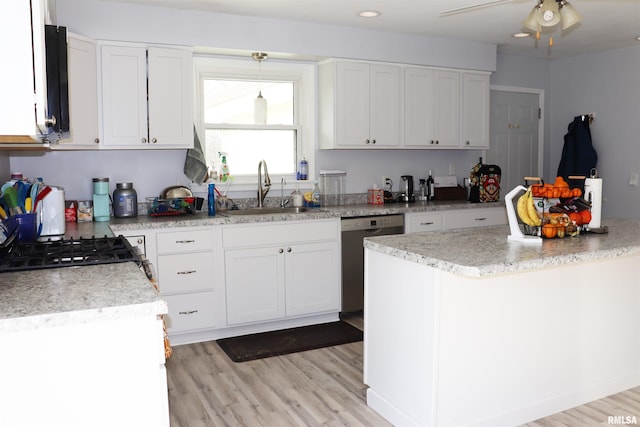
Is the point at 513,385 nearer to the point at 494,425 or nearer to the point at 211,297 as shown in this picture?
the point at 494,425

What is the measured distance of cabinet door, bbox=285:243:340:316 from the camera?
13.6 feet

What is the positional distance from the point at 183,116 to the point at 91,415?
9.12 feet

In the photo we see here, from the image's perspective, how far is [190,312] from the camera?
3.84 meters

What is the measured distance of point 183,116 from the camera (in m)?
4.02

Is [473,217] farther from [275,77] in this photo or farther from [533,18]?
[533,18]

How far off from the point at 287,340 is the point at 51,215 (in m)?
1.77

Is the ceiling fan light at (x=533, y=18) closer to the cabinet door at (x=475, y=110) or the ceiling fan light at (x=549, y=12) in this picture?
the ceiling fan light at (x=549, y=12)

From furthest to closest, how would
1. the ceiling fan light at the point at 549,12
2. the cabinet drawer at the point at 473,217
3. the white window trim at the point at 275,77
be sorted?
the cabinet drawer at the point at 473,217, the white window trim at the point at 275,77, the ceiling fan light at the point at 549,12

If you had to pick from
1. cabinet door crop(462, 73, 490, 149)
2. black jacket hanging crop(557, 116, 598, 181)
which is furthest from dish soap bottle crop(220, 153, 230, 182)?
black jacket hanging crop(557, 116, 598, 181)

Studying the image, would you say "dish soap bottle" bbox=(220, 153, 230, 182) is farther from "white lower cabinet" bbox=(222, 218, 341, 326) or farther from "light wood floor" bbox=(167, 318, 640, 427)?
"light wood floor" bbox=(167, 318, 640, 427)

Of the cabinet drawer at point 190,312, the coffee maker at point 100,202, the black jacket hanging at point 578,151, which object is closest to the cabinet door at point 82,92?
the coffee maker at point 100,202

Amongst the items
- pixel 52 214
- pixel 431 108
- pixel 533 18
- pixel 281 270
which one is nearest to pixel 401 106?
pixel 431 108

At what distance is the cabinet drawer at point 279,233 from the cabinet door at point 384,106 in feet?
3.12

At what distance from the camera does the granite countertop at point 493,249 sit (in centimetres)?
224
